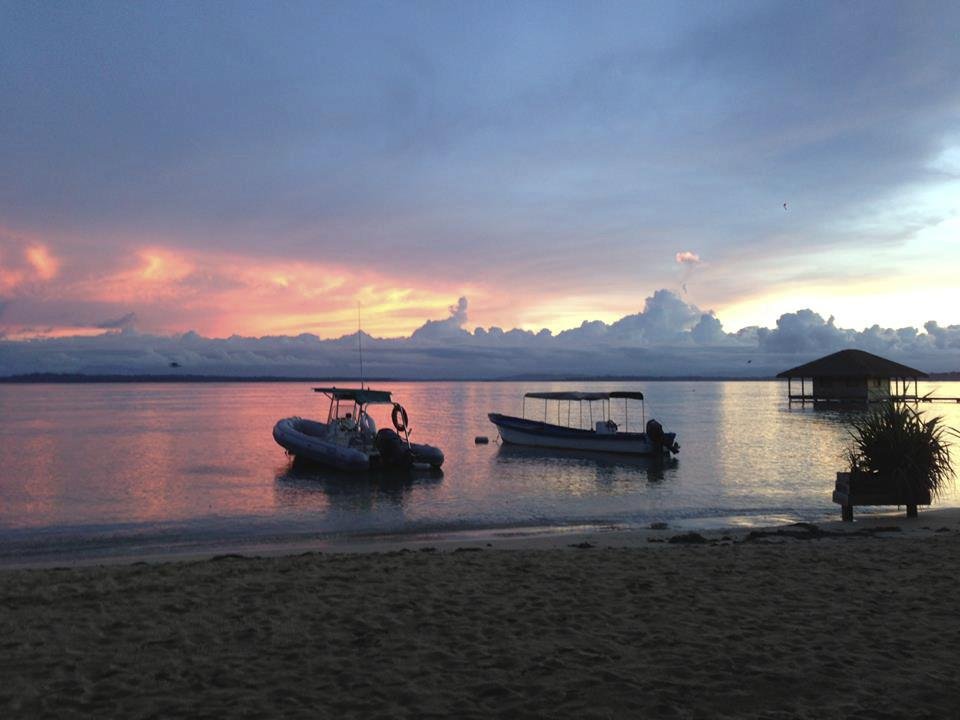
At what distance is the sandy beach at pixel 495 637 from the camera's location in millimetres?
4562

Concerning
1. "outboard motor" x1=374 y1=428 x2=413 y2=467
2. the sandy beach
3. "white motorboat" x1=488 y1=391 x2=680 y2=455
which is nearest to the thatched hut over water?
"white motorboat" x1=488 y1=391 x2=680 y2=455

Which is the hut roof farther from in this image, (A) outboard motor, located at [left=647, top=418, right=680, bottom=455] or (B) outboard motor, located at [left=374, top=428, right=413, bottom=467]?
(B) outboard motor, located at [left=374, top=428, right=413, bottom=467]

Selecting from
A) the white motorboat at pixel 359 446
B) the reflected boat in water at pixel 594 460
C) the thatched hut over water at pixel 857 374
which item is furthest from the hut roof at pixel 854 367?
the white motorboat at pixel 359 446

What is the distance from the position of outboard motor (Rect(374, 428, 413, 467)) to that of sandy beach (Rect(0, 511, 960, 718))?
55.4ft

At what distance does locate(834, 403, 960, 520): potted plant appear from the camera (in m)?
14.3

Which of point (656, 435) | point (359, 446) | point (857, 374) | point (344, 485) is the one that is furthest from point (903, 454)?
point (857, 374)

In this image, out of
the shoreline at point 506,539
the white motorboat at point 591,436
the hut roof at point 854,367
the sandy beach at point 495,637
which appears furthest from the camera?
the hut roof at point 854,367

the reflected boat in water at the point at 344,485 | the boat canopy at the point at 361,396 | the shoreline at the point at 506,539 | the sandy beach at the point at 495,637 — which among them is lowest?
the reflected boat in water at the point at 344,485

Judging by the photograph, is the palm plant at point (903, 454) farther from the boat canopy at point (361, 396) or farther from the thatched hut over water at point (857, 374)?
the thatched hut over water at point (857, 374)

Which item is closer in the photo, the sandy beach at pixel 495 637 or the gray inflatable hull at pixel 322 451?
the sandy beach at pixel 495 637

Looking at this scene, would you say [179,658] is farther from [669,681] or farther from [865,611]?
[865,611]

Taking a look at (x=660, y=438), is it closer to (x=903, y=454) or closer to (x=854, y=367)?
(x=903, y=454)

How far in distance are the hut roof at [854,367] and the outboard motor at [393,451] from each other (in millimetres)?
44304

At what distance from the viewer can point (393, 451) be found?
2678cm
